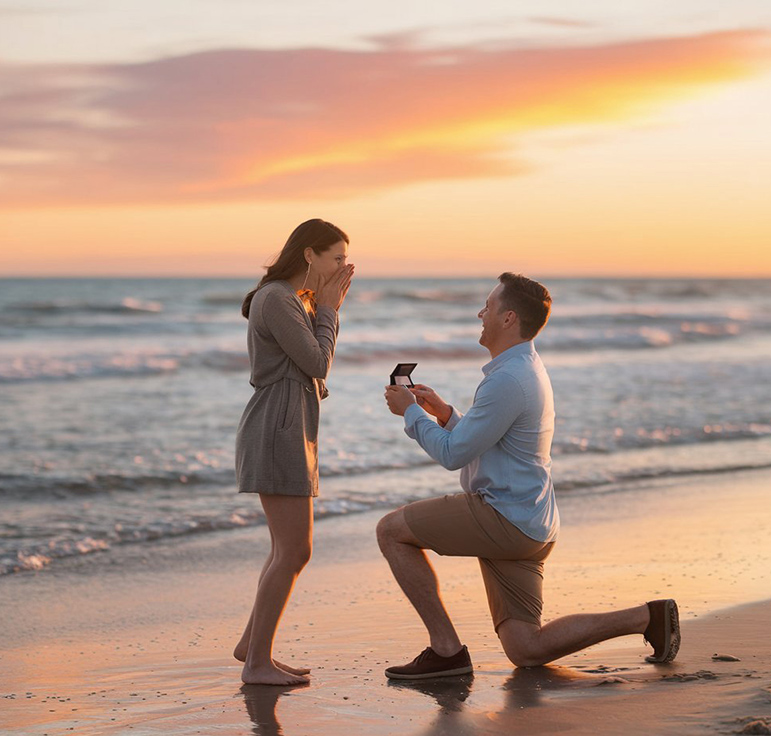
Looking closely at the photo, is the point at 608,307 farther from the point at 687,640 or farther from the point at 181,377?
the point at 687,640

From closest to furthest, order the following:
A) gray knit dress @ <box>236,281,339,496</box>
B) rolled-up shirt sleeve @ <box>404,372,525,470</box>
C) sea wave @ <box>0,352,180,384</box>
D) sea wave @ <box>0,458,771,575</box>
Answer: rolled-up shirt sleeve @ <box>404,372,525,470</box>, gray knit dress @ <box>236,281,339,496</box>, sea wave @ <box>0,458,771,575</box>, sea wave @ <box>0,352,180,384</box>

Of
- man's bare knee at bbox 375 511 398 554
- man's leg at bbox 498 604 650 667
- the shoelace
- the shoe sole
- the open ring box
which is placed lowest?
the shoe sole

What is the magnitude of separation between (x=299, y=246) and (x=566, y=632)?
1874 millimetres

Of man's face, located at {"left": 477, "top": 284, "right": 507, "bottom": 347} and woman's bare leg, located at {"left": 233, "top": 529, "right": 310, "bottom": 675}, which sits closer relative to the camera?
man's face, located at {"left": 477, "top": 284, "right": 507, "bottom": 347}

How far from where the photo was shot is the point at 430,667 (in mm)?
4184

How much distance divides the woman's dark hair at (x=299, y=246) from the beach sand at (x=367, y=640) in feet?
5.39

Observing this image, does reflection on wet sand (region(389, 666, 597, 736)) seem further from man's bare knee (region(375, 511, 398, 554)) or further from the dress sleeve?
the dress sleeve

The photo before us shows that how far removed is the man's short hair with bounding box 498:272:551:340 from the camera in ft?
13.7

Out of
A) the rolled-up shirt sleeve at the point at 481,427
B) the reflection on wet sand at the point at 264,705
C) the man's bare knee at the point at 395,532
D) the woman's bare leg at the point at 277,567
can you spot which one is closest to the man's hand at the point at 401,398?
the rolled-up shirt sleeve at the point at 481,427

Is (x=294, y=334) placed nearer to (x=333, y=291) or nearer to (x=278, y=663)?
(x=333, y=291)

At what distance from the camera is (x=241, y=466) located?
432 centimetres

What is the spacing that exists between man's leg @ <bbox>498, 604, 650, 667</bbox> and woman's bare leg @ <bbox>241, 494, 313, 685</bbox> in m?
0.87

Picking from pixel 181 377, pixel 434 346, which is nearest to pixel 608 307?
pixel 434 346

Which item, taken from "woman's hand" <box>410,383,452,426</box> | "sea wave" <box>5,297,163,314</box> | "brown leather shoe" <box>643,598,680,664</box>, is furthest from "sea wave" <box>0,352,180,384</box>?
"brown leather shoe" <box>643,598,680,664</box>
